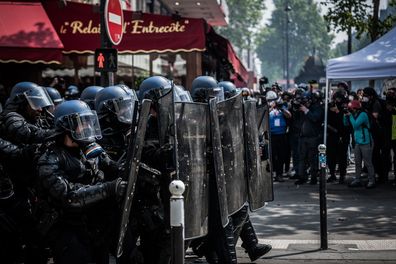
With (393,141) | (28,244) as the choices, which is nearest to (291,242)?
(28,244)

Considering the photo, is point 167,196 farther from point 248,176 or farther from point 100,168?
point 248,176

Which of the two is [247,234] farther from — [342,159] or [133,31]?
[133,31]

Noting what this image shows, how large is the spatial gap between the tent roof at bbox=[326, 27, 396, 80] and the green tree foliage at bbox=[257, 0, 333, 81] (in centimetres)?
12275

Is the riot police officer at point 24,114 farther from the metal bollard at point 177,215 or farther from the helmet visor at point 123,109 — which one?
the metal bollard at point 177,215

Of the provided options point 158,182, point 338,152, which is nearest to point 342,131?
point 338,152

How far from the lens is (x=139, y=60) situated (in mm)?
20281

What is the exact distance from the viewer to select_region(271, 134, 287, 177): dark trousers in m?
15.6

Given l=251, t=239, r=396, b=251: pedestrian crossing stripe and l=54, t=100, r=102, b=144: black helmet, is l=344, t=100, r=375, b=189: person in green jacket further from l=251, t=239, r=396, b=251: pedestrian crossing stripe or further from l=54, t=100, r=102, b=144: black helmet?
l=54, t=100, r=102, b=144: black helmet

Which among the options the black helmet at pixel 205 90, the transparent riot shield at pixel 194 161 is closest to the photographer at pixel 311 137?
the black helmet at pixel 205 90

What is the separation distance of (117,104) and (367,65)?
24.4 feet

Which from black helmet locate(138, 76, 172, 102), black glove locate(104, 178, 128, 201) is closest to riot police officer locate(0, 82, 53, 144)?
black helmet locate(138, 76, 172, 102)

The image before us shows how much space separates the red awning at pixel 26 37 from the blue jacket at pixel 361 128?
18.7 ft

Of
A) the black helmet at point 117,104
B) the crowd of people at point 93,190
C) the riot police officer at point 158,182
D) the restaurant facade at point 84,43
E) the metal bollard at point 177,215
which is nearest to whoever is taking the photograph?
the metal bollard at point 177,215

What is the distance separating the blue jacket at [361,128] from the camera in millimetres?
13594
